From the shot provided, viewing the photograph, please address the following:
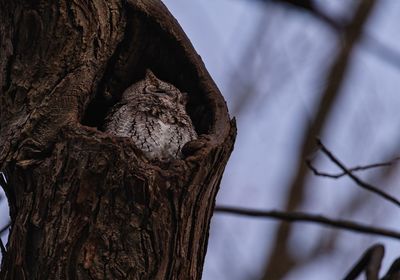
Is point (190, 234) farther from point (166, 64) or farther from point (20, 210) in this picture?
point (166, 64)

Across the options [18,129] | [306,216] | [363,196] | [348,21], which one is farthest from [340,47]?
[18,129]

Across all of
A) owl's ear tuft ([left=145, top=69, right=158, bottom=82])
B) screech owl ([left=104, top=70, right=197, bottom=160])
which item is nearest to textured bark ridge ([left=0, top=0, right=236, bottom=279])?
screech owl ([left=104, top=70, right=197, bottom=160])

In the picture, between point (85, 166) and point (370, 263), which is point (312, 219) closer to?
point (370, 263)

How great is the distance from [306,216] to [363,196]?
Result: 5523 mm

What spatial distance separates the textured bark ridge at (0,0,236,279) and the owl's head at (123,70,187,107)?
0.45 m

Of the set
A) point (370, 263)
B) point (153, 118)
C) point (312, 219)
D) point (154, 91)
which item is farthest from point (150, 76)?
point (370, 263)

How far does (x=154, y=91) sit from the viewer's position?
12.1 feet

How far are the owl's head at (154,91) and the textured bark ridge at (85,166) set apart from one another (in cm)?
45

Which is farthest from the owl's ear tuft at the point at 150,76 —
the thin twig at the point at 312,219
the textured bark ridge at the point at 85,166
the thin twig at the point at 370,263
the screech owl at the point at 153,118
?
the thin twig at the point at 370,263

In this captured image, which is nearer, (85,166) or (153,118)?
(85,166)

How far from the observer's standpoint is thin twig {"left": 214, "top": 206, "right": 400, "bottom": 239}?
11.3ft

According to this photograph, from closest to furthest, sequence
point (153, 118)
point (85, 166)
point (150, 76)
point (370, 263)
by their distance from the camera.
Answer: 1. point (85, 166)
2. point (370, 263)
3. point (150, 76)
4. point (153, 118)

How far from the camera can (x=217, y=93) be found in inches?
121

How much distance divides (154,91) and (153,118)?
0.14 metres
